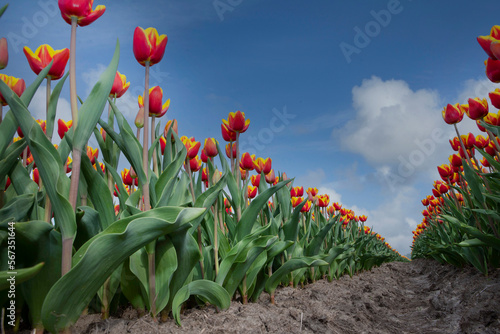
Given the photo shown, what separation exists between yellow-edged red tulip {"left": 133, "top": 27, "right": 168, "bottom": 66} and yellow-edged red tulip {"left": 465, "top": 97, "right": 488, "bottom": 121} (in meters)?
3.82

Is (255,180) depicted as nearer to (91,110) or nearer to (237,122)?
(237,122)

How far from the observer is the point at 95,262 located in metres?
1.47

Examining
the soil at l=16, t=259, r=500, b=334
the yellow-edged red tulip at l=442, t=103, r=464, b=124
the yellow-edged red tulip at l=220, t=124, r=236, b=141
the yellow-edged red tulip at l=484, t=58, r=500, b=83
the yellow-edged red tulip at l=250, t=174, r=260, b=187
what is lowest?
the soil at l=16, t=259, r=500, b=334

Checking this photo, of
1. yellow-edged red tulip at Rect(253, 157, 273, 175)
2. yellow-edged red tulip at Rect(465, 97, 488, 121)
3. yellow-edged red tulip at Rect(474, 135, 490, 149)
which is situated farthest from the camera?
yellow-edged red tulip at Rect(474, 135, 490, 149)

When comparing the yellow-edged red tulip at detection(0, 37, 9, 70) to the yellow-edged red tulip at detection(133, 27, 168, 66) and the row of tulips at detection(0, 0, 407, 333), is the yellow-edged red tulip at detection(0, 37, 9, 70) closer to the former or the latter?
the row of tulips at detection(0, 0, 407, 333)

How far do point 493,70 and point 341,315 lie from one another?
261cm

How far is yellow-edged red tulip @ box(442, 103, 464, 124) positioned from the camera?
15.0 feet

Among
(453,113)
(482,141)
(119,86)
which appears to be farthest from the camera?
(482,141)

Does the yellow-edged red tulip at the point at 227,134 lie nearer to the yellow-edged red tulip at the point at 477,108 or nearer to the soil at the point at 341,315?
the soil at the point at 341,315

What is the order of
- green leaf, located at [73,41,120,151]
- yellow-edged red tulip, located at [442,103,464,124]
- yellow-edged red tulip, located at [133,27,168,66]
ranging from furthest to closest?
yellow-edged red tulip, located at [442,103,464,124], yellow-edged red tulip, located at [133,27,168,66], green leaf, located at [73,41,120,151]

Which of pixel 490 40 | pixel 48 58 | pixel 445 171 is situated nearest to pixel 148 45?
pixel 48 58

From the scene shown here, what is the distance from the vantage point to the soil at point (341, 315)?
198 cm

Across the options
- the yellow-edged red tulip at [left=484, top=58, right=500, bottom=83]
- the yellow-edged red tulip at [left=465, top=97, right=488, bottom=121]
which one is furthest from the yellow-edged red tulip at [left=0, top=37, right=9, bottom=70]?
the yellow-edged red tulip at [left=465, top=97, right=488, bottom=121]

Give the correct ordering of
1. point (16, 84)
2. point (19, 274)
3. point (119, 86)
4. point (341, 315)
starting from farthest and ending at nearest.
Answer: point (341, 315)
point (119, 86)
point (16, 84)
point (19, 274)
